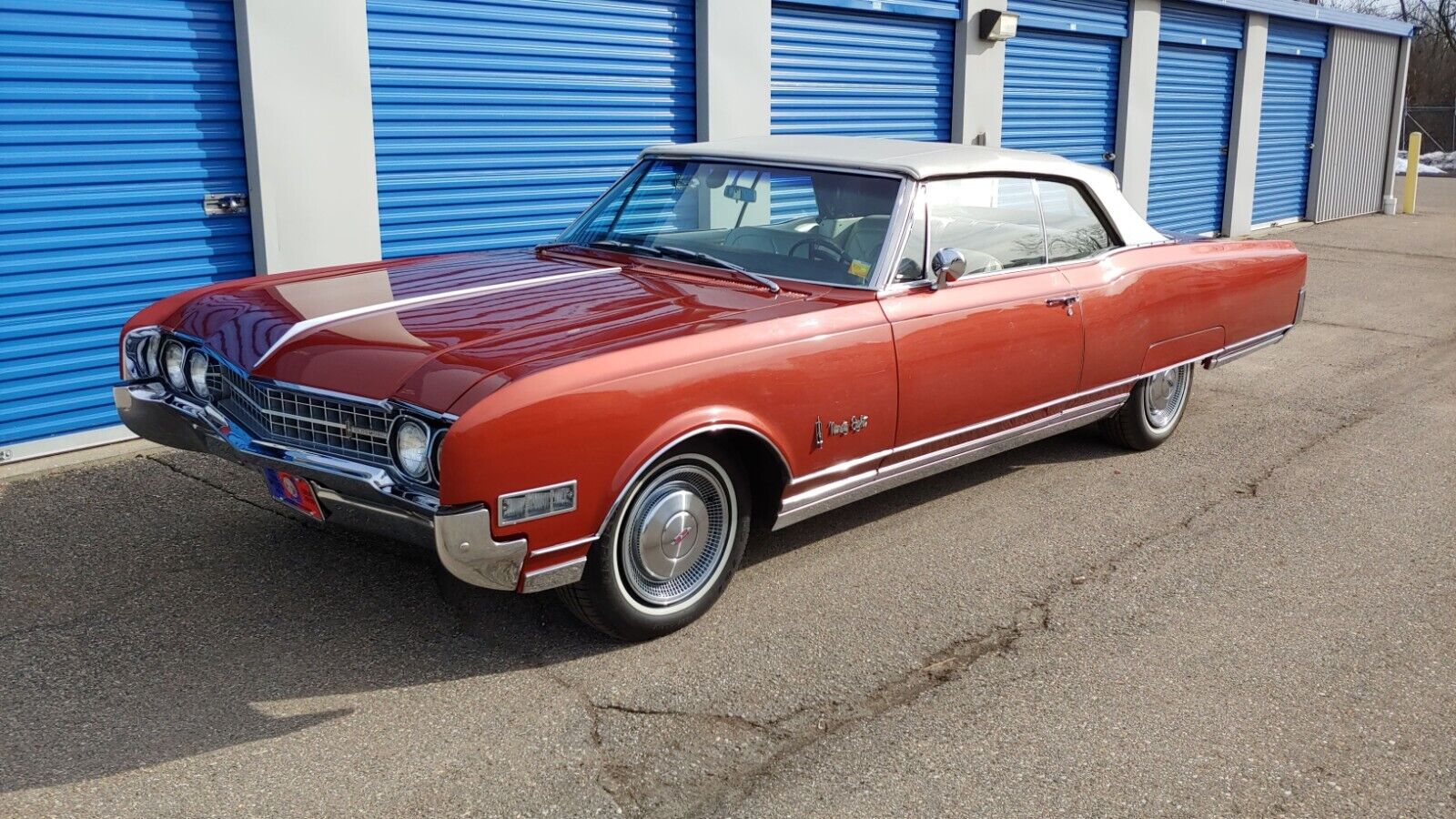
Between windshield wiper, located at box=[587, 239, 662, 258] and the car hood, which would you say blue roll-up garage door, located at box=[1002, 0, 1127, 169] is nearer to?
windshield wiper, located at box=[587, 239, 662, 258]

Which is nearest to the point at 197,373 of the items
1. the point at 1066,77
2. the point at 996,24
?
the point at 996,24

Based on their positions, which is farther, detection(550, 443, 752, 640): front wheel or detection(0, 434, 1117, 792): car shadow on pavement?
detection(550, 443, 752, 640): front wheel

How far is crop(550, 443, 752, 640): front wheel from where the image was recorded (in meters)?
3.87

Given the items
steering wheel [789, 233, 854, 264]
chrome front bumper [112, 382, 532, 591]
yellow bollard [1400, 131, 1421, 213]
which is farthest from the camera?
yellow bollard [1400, 131, 1421, 213]

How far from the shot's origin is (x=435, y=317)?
4129mm

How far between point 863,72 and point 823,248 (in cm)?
631

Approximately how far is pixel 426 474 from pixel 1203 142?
14.5m

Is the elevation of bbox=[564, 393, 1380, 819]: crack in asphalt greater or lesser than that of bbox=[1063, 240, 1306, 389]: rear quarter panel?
lesser

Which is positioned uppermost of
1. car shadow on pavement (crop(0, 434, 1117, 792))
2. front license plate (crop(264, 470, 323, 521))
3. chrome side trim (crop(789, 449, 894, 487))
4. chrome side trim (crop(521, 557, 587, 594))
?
front license plate (crop(264, 470, 323, 521))

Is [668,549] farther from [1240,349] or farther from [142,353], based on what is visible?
[1240,349]

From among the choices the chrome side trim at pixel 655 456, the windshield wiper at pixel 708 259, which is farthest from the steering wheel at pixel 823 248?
the chrome side trim at pixel 655 456

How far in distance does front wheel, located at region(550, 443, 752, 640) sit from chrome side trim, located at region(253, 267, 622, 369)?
102 centimetres

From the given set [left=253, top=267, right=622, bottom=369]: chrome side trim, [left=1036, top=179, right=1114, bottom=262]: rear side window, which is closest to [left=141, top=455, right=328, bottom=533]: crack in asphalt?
[left=253, top=267, right=622, bottom=369]: chrome side trim

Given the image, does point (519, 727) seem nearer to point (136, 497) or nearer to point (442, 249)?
point (136, 497)
